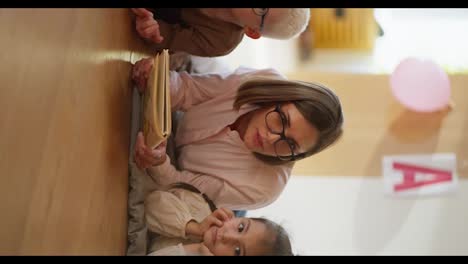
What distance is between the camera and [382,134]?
1738 millimetres

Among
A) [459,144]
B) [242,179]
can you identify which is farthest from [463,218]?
[242,179]

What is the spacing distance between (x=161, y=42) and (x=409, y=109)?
3.33 ft

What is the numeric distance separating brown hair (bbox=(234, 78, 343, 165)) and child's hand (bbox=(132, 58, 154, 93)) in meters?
0.16

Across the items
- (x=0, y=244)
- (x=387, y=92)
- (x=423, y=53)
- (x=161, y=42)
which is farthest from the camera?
(x=423, y=53)

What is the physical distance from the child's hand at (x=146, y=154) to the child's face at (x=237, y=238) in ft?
0.45

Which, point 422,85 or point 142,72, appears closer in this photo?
point 142,72

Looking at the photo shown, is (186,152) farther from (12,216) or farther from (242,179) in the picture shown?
(12,216)

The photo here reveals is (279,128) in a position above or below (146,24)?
below

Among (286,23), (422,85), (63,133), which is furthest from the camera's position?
(422,85)

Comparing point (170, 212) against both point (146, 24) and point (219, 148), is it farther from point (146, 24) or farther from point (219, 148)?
point (146, 24)

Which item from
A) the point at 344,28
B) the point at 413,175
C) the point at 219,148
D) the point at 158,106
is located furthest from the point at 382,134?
the point at 158,106

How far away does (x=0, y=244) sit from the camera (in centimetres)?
54

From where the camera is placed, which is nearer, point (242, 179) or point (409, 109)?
point (242, 179)

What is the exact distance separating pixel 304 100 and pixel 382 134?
2.96 ft
